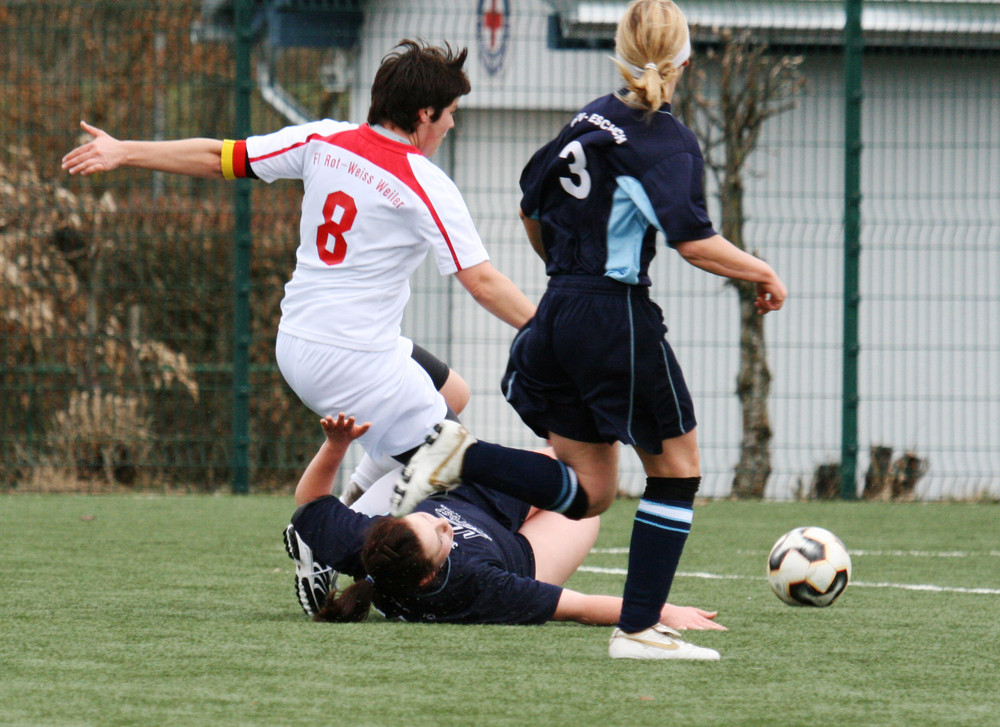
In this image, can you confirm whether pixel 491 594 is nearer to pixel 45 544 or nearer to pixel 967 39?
pixel 45 544

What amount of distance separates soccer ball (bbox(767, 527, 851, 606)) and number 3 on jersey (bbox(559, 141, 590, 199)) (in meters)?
1.31

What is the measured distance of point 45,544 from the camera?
5848 mm

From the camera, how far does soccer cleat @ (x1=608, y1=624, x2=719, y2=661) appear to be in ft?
11.3

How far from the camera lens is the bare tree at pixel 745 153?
28.1 ft

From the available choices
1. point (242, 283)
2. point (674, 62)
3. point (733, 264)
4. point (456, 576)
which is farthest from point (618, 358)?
point (242, 283)

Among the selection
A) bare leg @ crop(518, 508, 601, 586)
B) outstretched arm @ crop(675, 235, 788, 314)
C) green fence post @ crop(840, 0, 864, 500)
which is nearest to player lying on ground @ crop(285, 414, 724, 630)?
bare leg @ crop(518, 508, 601, 586)

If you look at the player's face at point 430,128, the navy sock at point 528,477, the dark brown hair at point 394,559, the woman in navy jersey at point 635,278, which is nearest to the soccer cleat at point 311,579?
the dark brown hair at point 394,559

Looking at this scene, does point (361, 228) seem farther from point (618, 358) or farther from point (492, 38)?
point (492, 38)

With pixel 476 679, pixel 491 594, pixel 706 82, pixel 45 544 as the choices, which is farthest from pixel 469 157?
pixel 476 679

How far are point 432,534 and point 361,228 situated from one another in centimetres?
94

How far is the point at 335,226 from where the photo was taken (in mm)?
4117

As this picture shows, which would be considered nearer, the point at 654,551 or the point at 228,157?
the point at 654,551

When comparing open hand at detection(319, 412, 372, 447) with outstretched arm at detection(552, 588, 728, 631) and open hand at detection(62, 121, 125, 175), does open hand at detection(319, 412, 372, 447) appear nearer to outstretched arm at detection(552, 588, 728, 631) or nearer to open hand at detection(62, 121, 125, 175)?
outstretched arm at detection(552, 588, 728, 631)

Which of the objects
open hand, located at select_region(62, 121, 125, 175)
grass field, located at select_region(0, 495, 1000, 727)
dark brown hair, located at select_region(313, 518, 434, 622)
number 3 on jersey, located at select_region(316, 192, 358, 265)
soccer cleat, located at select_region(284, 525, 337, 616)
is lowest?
grass field, located at select_region(0, 495, 1000, 727)
